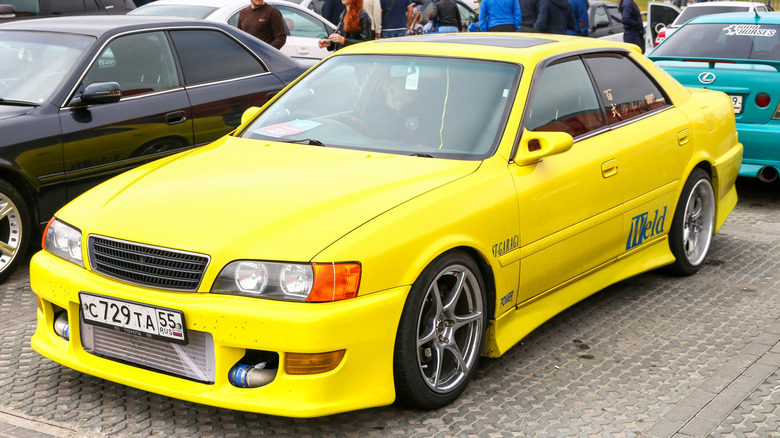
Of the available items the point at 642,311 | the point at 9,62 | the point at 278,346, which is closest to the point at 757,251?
the point at 642,311

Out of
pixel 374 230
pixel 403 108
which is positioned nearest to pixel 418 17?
pixel 403 108

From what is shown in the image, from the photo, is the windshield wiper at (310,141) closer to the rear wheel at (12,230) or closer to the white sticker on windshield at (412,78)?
the white sticker on windshield at (412,78)

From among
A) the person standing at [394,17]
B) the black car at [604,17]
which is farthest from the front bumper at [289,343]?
the black car at [604,17]

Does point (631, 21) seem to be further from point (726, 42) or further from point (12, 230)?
point (12, 230)

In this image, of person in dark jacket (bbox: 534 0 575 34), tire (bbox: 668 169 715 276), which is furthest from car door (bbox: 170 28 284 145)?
person in dark jacket (bbox: 534 0 575 34)

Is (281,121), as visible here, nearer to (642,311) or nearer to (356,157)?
(356,157)

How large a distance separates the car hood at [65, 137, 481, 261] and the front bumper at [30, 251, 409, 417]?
0.69 ft

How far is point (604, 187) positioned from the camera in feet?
16.0

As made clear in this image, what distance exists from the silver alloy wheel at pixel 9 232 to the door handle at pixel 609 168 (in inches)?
139

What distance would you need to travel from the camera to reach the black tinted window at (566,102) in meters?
4.70

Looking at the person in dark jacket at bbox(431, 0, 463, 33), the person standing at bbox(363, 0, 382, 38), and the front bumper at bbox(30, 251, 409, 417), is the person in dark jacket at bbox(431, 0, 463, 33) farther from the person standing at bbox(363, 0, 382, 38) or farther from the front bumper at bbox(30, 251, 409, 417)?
the front bumper at bbox(30, 251, 409, 417)

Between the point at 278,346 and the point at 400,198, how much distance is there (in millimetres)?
849

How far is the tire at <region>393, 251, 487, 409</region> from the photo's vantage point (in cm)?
370

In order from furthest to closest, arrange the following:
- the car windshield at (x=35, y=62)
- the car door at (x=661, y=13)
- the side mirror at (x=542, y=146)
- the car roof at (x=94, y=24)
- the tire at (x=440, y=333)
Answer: the car door at (x=661, y=13) → the car roof at (x=94, y=24) → the car windshield at (x=35, y=62) → the side mirror at (x=542, y=146) → the tire at (x=440, y=333)
